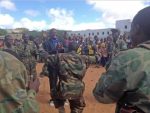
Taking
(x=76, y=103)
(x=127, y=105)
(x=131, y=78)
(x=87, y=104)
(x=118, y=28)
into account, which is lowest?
(x=87, y=104)

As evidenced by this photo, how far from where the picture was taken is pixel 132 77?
8.32ft

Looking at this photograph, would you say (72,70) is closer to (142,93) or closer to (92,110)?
(92,110)

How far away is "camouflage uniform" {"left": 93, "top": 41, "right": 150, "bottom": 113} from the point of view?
2.53 meters

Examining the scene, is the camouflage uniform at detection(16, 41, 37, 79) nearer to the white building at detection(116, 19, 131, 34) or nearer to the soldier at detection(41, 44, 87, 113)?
the soldier at detection(41, 44, 87, 113)

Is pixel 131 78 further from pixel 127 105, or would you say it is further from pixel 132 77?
pixel 127 105

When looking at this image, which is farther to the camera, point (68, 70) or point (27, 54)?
point (27, 54)

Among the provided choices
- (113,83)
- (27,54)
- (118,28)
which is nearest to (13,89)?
(113,83)

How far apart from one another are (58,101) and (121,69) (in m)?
4.49

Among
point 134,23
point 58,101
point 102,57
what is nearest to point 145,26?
point 134,23

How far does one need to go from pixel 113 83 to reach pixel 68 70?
13.4 ft

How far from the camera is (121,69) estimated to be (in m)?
2.57

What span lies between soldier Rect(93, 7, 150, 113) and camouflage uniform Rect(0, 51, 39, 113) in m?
0.57

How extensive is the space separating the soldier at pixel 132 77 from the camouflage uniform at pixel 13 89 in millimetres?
566

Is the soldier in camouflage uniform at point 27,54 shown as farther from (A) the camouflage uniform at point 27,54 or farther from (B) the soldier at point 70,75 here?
(B) the soldier at point 70,75
